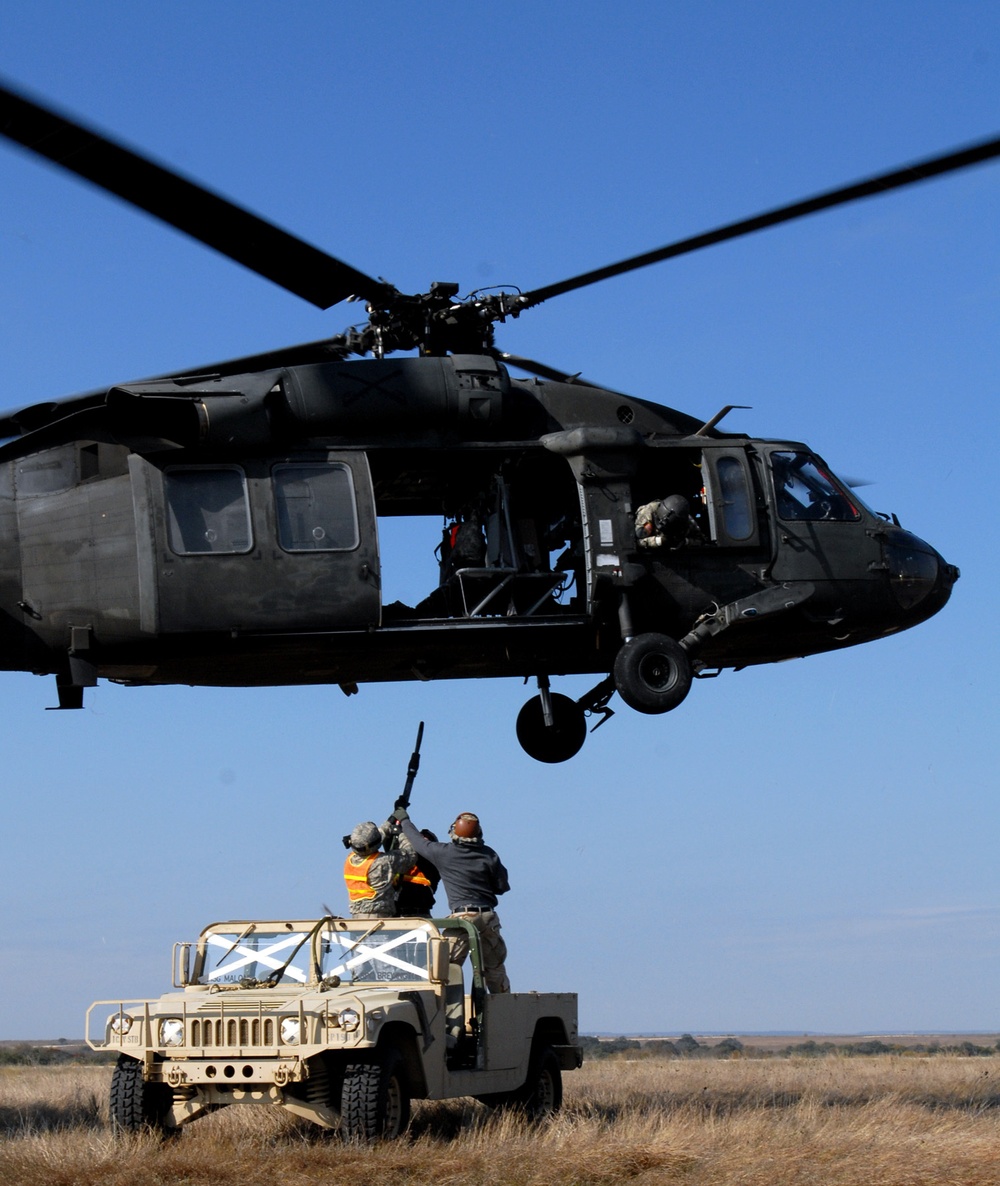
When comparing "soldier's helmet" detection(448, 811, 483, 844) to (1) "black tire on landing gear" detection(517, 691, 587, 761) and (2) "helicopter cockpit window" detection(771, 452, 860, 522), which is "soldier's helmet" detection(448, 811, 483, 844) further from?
(2) "helicopter cockpit window" detection(771, 452, 860, 522)

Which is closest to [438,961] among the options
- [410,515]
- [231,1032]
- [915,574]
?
[231,1032]

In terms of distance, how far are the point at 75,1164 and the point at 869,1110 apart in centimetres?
612

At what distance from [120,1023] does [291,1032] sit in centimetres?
115

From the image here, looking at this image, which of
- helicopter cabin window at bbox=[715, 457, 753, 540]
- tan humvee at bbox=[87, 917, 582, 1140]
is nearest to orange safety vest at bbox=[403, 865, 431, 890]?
tan humvee at bbox=[87, 917, 582, 1140]

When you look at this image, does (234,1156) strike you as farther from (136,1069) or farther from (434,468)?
(434,468)

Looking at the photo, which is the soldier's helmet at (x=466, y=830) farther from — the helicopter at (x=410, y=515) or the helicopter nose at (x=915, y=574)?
the helicopter nose at (x=915, y=574)

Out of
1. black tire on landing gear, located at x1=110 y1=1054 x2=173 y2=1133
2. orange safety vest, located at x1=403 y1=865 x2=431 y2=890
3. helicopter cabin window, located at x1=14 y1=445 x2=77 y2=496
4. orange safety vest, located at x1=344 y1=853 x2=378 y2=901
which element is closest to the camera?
black tire on landing gear, located at x1=110 y1=1054 x2=173 y2=1133

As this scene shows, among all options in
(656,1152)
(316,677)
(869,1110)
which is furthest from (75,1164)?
(869,1110)

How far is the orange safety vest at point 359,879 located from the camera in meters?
11.6

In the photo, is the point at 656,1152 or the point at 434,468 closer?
the point at 656,1152

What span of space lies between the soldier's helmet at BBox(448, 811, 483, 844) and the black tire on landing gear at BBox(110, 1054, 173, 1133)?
9.97 ft

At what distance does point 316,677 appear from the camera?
498 inches

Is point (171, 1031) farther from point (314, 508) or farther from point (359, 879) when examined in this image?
point (314, 508)

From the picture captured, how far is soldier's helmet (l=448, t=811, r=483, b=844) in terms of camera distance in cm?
1159
